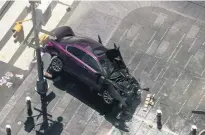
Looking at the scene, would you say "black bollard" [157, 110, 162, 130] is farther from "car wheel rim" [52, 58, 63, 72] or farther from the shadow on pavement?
"car wheel rim" [52, 58, 63, 72]

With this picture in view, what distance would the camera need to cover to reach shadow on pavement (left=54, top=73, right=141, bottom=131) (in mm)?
24683

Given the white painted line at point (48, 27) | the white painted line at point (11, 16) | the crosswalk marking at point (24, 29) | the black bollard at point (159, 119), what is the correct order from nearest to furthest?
the black bollard at point (159, 119), the white painted line at point (48, 27), the crosswalk marking at point (24, 29), the white painted line at point (11, 16)

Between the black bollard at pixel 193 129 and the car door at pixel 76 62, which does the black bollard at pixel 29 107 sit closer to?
the car door at pixel 76 62

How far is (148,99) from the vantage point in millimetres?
25172

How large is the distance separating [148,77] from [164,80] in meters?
0.71

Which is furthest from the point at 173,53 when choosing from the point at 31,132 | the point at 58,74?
the point at 31,132

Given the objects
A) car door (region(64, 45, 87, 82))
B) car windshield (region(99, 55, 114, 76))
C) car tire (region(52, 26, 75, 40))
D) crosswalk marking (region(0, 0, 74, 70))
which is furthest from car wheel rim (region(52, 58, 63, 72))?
car windshield (region(99, 55, 114, 76))

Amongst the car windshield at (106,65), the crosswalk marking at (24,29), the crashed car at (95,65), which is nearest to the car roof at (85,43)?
the crashed car at (95,65)

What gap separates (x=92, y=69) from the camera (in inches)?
962

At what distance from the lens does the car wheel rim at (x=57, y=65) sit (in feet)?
83.5

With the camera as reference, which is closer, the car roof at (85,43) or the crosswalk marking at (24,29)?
the car roof at (85,43)

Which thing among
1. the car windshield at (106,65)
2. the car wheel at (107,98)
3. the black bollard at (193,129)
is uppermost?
the car windshield at (106,65)

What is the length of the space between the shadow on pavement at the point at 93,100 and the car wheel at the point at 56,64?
0.47 metres

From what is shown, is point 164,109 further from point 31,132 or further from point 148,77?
point 31,132
